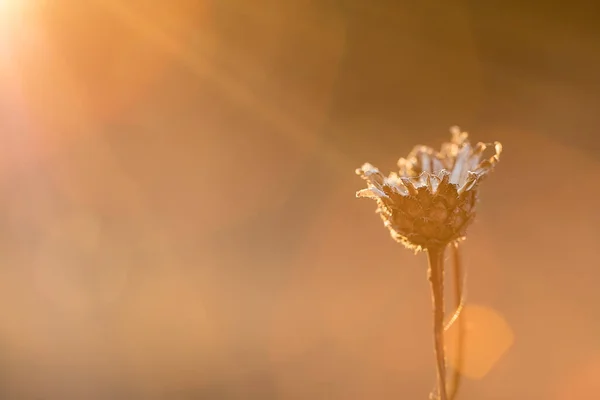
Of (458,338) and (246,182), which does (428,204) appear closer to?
(458,338)

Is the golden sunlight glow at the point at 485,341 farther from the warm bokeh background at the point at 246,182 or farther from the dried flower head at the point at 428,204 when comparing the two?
the dried flower head at the point at 428,204

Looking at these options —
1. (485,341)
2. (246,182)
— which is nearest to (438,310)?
(485,341)

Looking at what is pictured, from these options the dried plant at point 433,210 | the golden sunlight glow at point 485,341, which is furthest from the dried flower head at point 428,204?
the golden sunlight glow at point 485,341

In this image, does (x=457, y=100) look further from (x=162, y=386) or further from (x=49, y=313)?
(x=49, y=313)

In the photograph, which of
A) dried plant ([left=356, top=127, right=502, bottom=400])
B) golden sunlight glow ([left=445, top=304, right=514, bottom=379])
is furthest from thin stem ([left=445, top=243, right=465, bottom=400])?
golden sunlight glow ([left=445, top=304, right=514, bottom=379])

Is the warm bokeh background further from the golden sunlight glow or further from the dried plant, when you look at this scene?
the dried plant

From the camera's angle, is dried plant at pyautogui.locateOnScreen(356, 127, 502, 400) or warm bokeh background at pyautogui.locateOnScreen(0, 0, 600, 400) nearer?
dried plant at pyautogui.locateOnScreen(356, 127, 502, 400)
